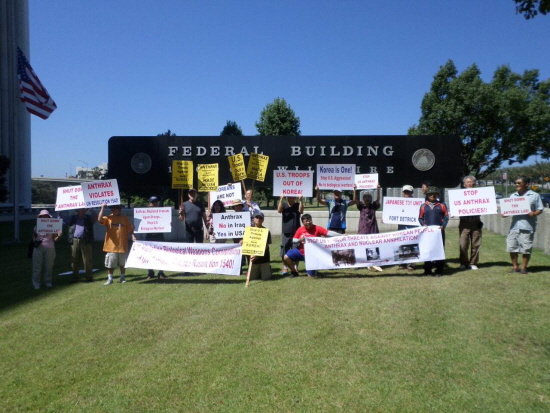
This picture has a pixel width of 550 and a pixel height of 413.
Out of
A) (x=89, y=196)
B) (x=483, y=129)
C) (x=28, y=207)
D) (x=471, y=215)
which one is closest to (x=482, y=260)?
(x=471, y=215)

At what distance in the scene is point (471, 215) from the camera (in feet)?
30.2

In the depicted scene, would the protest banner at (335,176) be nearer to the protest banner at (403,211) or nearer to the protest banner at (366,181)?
the protest banner at (366,181)

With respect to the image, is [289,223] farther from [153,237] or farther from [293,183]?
[153,237]

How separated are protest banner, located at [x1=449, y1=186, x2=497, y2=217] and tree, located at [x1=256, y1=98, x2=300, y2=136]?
2865 centimetres

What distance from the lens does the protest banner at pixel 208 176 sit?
11.2m

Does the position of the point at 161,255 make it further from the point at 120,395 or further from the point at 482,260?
the point at 482,260

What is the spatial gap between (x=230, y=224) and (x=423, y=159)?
811 cm

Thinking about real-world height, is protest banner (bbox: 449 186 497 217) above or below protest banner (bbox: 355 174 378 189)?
below

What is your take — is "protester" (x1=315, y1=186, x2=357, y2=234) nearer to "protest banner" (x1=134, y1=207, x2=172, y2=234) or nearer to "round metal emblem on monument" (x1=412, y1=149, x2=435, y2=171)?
"protest banner" (x1=134, y1=207, x2=172, y2=234)

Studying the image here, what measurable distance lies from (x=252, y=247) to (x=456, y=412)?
5.69 metres

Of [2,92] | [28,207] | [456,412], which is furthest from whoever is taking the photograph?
[28,207]

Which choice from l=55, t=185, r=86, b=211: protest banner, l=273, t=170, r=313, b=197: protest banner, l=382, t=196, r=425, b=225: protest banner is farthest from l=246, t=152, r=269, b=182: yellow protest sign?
l=55, t=185, r=86, b=211: protest banner

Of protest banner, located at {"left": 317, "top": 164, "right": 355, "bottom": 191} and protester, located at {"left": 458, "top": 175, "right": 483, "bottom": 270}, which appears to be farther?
protest banner, located at {"left": 317, "top": 164, "right": 355, "bottom": 191}

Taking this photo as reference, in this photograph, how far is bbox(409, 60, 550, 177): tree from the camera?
87.6ft
